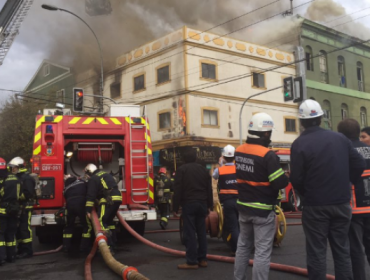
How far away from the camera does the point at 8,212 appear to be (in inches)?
254

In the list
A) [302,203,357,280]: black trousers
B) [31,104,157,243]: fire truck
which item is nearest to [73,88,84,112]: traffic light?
[31,104,157,243]: fire truck

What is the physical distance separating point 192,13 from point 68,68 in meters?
12.2

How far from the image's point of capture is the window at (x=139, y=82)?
2542 cm

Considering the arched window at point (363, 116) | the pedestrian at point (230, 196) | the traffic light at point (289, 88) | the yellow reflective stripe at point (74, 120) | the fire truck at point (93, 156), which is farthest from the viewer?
the arched window at point (363, 116)

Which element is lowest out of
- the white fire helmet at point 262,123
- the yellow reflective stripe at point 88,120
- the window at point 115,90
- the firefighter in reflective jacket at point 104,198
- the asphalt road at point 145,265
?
the asphalt road at point 145,265

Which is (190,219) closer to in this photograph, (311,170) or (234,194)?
(234,194)

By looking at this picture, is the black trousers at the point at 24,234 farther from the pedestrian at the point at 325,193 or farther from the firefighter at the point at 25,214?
the pedestrian at the point at 325,193

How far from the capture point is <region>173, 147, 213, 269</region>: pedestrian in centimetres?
549

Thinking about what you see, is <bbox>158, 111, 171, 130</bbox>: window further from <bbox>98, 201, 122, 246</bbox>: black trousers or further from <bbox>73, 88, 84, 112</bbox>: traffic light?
<bbox>98, 201, 122, 246</bbox>: black trousers

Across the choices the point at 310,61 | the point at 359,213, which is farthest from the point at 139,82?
the point at 359,213

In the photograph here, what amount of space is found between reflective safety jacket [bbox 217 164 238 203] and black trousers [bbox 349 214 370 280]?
2.37 meters

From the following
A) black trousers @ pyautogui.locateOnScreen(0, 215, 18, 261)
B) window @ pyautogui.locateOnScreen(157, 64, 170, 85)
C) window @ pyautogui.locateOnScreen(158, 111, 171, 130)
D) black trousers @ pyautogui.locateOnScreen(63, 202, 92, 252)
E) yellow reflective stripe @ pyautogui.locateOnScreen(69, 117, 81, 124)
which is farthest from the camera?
window @ pyautogui.locateOnScreen(157, 64, 170, 85)

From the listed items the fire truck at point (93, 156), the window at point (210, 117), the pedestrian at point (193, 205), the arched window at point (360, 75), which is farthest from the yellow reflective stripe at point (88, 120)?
the arched window at point (360, 75)

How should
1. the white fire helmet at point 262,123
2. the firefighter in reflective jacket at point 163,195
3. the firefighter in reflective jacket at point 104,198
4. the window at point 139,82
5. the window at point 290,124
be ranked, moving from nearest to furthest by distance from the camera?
the white fire helmet at point 262,123
the firefighter in reflective jacket at point 104,198
the firefighter in reflective jacket at point 163,195
the window at point 139,82
the window at point 290,124
